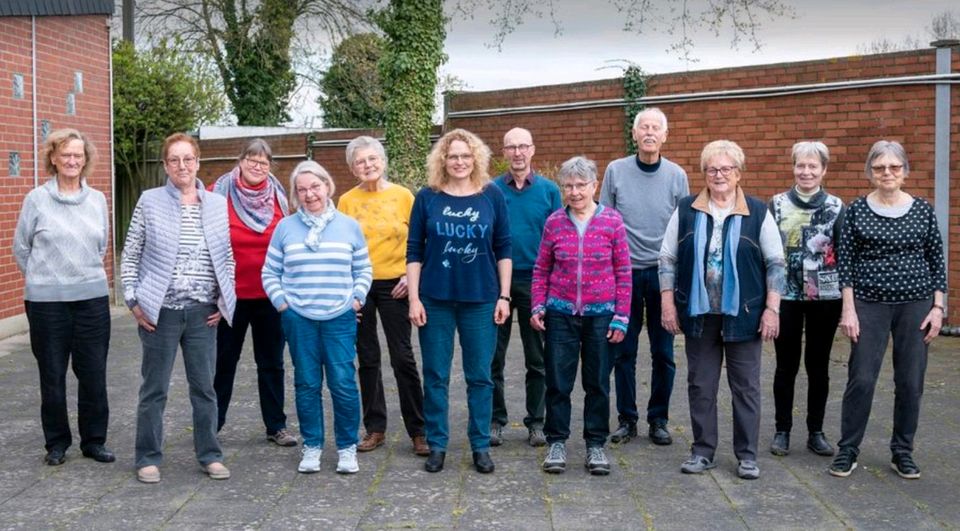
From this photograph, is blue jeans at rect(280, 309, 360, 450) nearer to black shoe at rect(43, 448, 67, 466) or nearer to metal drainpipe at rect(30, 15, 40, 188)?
black shoe at rect(43, 448, 67, 466)

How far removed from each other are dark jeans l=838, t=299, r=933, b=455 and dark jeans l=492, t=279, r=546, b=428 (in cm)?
171

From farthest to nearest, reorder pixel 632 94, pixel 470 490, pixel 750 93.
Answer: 1. pixel 632 94
2. pixel 750 93
3. pixel 470 490

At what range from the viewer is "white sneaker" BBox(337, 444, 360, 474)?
585cm

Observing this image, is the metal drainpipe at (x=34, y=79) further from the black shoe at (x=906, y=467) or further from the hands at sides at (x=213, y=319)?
the black shoe at (x=906, y=467)

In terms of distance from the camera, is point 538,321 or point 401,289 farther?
point 401,289

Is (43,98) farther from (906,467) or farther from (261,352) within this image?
(906,467)

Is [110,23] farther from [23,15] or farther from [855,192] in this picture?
[855,192]

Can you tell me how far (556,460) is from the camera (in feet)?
19.3

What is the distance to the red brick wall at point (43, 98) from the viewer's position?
37.3 feet

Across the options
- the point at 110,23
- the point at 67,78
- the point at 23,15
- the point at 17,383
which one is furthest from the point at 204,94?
the point at 17,383

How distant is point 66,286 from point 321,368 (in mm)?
1436

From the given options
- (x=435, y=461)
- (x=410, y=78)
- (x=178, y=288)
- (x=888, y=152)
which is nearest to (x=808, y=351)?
(x=888, y=152)

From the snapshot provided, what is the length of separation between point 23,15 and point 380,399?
721cm

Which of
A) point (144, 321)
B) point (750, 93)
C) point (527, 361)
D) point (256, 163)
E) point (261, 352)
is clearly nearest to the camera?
point (144, 321)
